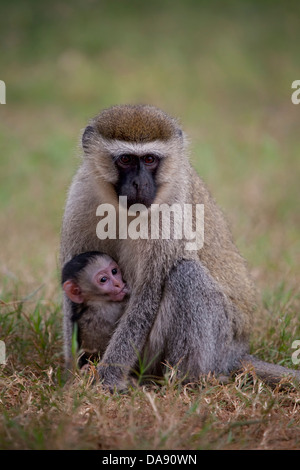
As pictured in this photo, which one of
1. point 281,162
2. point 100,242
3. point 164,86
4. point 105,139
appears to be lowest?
point 100,242

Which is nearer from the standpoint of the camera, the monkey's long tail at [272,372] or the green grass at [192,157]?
the green grass at [192,157]

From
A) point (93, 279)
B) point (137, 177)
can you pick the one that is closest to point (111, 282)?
point (93, 279)

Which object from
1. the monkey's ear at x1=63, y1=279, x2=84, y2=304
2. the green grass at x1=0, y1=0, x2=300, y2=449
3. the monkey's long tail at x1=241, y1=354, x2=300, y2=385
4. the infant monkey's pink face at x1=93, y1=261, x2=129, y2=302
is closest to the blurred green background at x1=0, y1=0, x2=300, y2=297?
the green grass at x1=0, y1=0, x2=300, y2=449

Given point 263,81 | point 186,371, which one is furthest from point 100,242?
point 263,81

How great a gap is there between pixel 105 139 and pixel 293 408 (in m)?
2.25

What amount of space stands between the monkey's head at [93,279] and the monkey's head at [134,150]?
52cm

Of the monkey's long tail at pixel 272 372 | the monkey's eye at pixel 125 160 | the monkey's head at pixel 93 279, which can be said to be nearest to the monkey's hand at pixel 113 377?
the monkey's head at pixel 93 279

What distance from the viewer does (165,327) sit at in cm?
458

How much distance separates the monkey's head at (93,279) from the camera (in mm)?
4652

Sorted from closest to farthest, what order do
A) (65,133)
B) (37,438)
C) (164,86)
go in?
(37,438) → (65,133) → (164,86)

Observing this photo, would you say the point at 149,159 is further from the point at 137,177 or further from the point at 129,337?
the point at 129,337

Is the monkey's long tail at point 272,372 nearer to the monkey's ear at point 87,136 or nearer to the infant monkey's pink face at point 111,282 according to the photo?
the infant monkey's pink face at point 111,282

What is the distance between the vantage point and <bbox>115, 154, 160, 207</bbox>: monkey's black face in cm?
444
